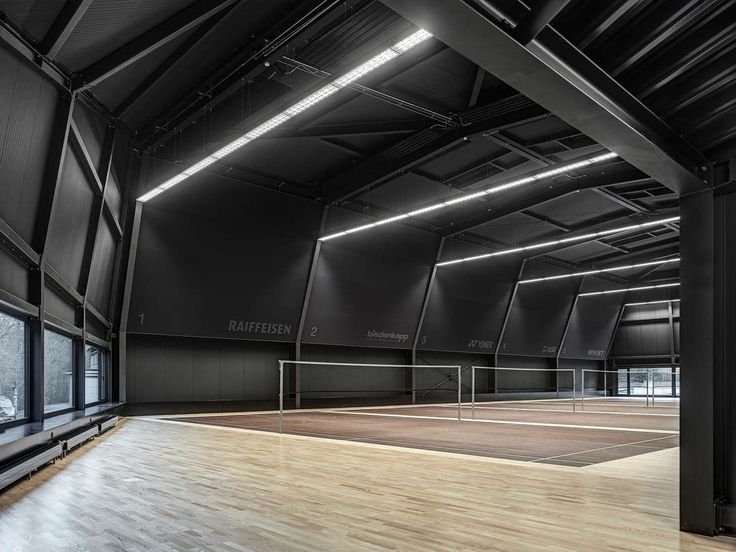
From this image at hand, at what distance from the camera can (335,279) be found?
24203 mm

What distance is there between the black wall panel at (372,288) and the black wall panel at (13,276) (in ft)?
47.3

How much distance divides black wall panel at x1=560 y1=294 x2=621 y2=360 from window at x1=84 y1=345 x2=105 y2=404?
27.3 meters

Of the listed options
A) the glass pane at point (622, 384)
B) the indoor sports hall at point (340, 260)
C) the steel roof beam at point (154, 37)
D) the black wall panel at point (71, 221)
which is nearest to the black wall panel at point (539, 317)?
the indoor sports hall at point (340, 260)

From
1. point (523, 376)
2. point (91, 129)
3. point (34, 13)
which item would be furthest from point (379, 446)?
point (523, 376)

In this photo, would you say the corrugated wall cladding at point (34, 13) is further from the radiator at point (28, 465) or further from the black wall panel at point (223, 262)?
the black wall panel at point (223, 262)

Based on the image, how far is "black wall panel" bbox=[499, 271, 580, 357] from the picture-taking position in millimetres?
33094

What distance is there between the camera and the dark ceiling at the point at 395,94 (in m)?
4.46

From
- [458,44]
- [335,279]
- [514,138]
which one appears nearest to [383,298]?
[335,279]

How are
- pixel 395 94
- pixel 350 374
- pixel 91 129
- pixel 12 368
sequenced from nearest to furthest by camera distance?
pixel 12 368 < pixel 91 129 < pixel 395 94 < pixel 350 374

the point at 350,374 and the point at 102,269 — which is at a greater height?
the point at 102,269

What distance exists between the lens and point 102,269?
16.5 meters

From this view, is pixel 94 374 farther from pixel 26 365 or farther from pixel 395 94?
pixel 395 94

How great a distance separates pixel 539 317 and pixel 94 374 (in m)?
24.5

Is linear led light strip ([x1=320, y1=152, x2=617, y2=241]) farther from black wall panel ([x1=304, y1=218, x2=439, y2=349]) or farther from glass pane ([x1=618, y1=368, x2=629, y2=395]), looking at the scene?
glass pane ([x1=618, y1=368, x2=629, y2=395])
